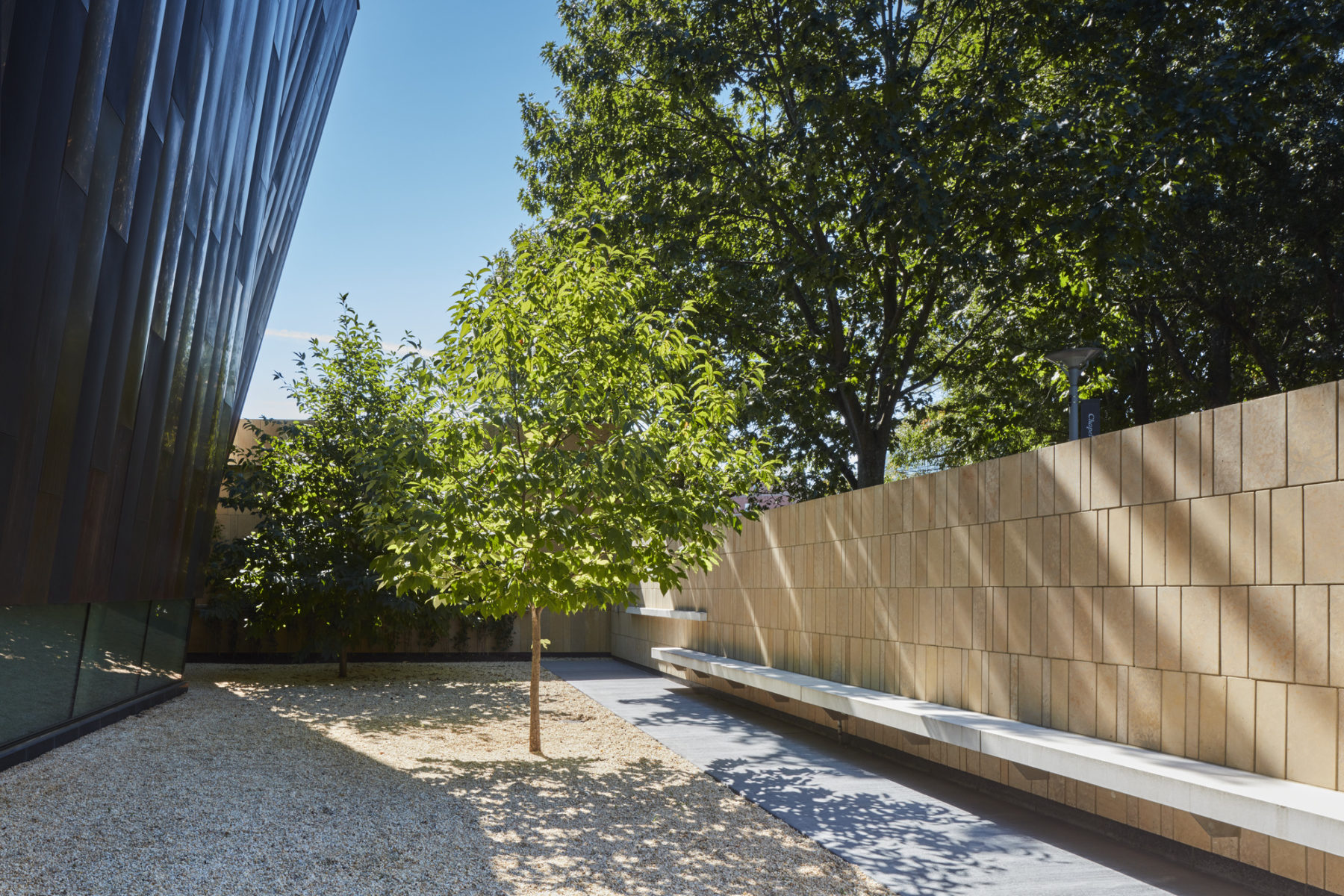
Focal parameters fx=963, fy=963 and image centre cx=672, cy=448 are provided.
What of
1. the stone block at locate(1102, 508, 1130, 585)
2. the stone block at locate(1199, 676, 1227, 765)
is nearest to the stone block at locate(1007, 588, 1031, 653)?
the stone block at locate(1102, 508, 1130, 585)

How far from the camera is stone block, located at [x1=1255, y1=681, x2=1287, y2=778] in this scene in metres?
4.96

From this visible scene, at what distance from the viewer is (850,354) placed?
1578cm

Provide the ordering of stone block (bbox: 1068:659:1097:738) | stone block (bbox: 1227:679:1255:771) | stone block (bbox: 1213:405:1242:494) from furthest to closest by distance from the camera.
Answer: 1. stone block (bbox: 1068:659:1097:738)
2. stone block (bbox: 1213:405:1242:494)
3. stone block (bbox: 1227:679:1255:771)

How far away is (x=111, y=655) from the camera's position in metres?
11.6

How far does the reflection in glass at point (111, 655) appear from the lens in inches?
420

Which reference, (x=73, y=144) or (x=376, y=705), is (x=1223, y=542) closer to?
(x=73, y=144)

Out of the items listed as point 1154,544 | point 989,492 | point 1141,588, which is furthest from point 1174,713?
point 989,492

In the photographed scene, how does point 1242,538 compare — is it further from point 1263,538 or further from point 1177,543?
point 1177,543

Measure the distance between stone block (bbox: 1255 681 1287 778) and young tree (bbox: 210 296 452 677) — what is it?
13064 millimetres

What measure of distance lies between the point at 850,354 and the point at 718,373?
20.6 ft

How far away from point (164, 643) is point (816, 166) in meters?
11.3

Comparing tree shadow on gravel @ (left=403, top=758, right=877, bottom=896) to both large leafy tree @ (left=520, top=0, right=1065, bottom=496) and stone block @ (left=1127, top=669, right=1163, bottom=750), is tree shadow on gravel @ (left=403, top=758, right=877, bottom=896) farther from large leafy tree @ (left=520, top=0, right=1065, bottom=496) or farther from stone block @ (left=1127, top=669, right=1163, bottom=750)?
large leafy tree @ (left=520, top=0, right=1065, bottom=496)

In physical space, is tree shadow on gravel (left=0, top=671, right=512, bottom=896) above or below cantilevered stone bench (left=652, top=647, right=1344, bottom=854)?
below

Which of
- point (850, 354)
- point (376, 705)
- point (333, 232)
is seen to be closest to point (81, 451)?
point (376, 705)
